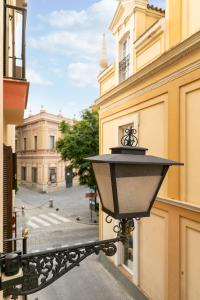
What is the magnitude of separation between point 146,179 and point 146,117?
18.1ft

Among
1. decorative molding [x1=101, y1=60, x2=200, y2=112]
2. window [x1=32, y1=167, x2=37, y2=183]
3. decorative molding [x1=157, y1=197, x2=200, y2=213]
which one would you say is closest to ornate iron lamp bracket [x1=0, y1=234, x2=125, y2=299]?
decorative molding [x1=157, y1=197, x2=200, y2=213]

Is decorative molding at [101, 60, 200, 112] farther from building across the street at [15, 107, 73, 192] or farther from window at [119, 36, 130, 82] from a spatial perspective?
building across the street at [15, 107, 73, 192]

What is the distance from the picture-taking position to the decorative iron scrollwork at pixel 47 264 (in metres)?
2.11

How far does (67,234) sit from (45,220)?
152 inches

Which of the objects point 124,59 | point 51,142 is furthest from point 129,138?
point 51,142

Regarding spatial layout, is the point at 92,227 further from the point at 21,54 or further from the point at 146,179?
the point at 146,179

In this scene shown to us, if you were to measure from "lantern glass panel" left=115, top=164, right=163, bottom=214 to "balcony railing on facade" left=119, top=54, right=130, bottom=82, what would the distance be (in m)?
7.29

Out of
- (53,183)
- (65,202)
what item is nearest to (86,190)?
(53,183)

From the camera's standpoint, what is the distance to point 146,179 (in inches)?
84.4

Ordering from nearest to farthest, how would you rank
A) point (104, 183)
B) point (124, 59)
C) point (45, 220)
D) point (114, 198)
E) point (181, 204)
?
1. point (114, 198)
2. point (104, 183)
3. point (181, 204)
4. point (124, 59)
5. point (45, 220)

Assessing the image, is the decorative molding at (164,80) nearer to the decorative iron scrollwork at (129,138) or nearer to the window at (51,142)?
the decorative iron scrollwork at (129,138)

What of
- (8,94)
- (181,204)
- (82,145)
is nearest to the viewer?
(8,94)

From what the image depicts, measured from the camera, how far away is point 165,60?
6191 millimetres

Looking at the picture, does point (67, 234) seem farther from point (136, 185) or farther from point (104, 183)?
point (136, 185)
